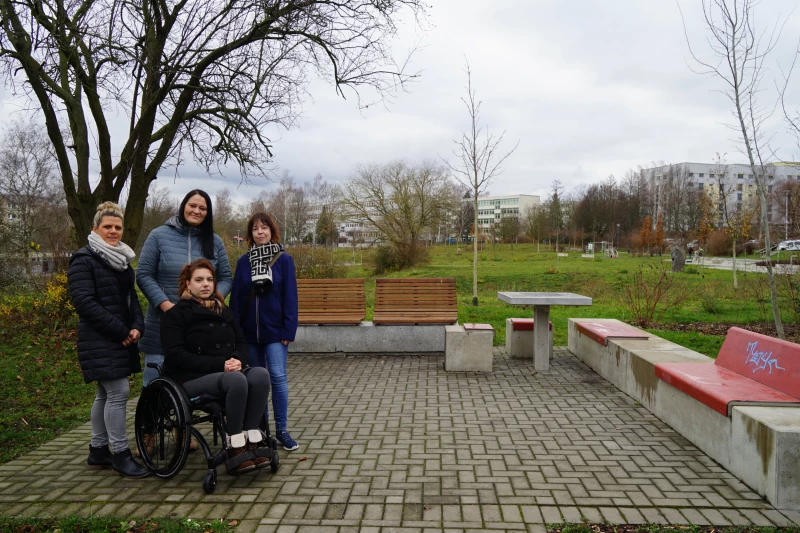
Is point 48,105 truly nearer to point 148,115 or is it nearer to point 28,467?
point 148,115

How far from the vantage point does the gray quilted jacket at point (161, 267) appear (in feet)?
13.5

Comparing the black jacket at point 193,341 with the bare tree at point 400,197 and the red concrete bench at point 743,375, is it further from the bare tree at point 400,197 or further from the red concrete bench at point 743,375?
the bare tree at point 400,197

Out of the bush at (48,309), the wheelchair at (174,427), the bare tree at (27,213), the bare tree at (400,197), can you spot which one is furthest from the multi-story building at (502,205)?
the wheelchair at (174,427)

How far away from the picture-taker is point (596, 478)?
3.76 meters

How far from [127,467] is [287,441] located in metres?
1.12

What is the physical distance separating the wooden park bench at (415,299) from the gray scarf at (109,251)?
4.77 metres

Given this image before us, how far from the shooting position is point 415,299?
858 centimetres

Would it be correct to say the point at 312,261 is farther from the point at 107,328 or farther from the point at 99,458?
the point at 107,328

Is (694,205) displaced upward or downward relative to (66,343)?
upward

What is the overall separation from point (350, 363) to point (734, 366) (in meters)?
4.66

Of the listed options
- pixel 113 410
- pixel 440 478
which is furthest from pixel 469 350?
pixel 113 410

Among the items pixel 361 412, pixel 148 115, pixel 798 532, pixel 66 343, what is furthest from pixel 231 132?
pixel 798 532

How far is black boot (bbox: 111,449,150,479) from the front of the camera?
12.5 ft

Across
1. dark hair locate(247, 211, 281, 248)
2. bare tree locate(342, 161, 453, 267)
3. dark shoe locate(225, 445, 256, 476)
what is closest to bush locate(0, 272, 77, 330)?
dark hair locate(247, 211, 281, 248)
